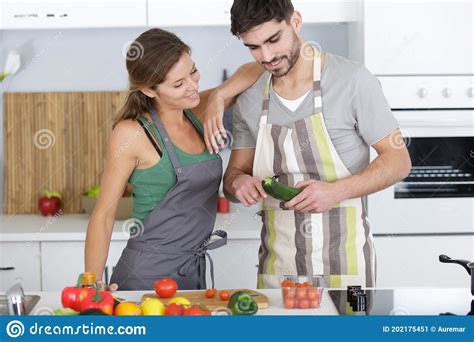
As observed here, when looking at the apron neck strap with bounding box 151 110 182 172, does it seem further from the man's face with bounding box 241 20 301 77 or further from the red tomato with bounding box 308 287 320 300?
the red tomato with bounding box 308 287 320 300

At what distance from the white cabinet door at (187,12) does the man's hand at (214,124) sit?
0.98m

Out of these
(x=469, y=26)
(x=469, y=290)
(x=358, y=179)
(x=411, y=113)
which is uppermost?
(x=469, y=26)

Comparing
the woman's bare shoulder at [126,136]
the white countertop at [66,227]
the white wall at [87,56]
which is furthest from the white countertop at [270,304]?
the white wall at [87,56]

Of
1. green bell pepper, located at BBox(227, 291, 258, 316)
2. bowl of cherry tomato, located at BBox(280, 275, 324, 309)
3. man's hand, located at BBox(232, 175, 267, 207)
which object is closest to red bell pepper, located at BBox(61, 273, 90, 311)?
green bell pepper, located at BBox(227, 291, 258, 316)

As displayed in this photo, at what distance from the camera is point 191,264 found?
209 cm

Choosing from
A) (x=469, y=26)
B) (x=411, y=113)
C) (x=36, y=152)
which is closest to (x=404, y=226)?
(x=411, y=113)

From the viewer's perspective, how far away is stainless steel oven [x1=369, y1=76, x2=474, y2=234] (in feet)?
9.33

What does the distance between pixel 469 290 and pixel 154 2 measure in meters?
1.73

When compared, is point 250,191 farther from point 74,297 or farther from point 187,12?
point 187,12

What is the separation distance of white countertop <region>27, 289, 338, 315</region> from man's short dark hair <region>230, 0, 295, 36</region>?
619 mm

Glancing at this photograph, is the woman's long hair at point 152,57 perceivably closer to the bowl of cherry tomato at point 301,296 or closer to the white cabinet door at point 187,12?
the bowl of cherry tomato at point 301,296

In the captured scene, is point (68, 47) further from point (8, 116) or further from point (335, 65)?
point (335, 65)

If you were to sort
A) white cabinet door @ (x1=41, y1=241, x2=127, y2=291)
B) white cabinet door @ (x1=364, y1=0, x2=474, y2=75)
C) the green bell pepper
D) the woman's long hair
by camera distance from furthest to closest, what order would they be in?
white cabinet door @ (x1=41, y1=241, x2=127, y2=291) → white cabinet door @ (x1=364, y1=0, x2=474, y2=75) → the woman's long hair → the green bell pepper

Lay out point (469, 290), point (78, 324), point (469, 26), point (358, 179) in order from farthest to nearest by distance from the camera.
A: 1. point (469, 26)
2. point (358, 179)
3. point (469, 290)
4. point (78, 324)
